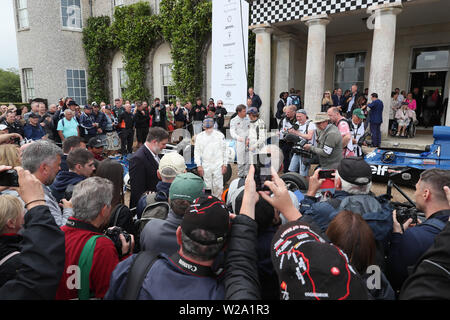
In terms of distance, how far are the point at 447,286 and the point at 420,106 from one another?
44.7ft

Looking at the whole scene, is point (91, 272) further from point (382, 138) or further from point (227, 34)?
point (227, 34)

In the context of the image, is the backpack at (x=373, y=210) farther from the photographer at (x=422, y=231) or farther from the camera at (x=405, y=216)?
the camera at (x=405, y=216)

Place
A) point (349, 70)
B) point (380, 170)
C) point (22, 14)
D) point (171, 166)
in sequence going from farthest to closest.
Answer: point (22, 14) < point (349, 70) < point (380, 170) < point (171, 166)

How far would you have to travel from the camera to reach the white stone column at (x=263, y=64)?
10.3m

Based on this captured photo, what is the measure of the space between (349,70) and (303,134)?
990 cm

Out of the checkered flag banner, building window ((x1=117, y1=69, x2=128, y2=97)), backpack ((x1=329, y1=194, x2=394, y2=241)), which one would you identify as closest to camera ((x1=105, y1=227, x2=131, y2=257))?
backpack ((x1=329, y1=194, x2=394, y2=241))

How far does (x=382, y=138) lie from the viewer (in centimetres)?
916

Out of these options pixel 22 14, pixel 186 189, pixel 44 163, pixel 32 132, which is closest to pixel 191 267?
pixel 186 189

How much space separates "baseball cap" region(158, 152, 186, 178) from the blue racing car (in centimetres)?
412

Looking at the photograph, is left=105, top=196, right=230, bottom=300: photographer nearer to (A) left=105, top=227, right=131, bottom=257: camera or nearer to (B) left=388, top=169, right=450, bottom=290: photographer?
(A) left=105, top=227, right=131, bottom=257: camera

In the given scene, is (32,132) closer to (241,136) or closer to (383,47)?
(241,136)

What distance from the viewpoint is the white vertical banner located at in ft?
34.2

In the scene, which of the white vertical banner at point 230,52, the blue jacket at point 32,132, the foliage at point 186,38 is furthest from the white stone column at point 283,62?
the blue jacket at point 32,132

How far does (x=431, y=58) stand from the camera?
11.7m
